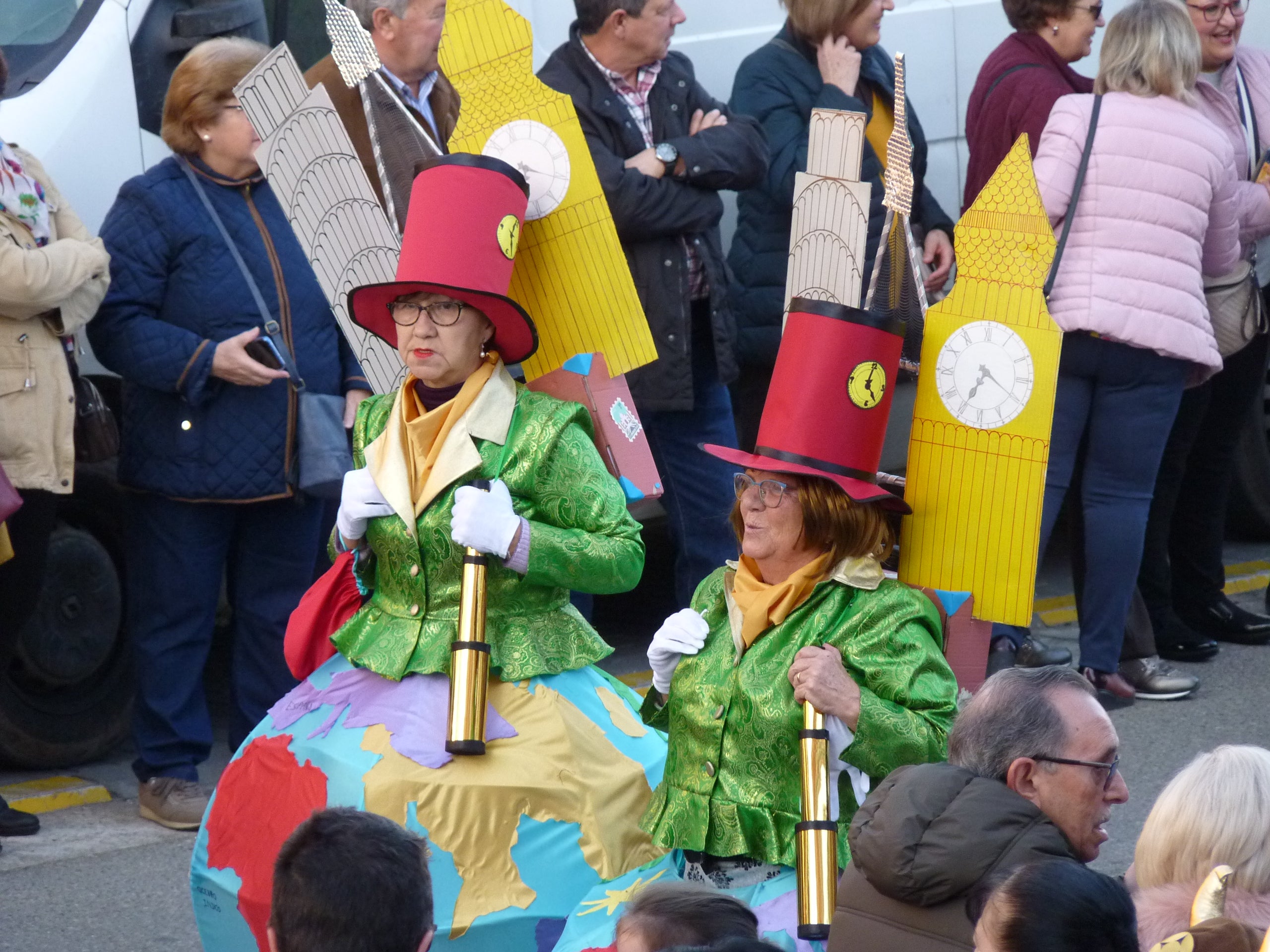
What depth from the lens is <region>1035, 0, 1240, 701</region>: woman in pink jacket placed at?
17.1 feet

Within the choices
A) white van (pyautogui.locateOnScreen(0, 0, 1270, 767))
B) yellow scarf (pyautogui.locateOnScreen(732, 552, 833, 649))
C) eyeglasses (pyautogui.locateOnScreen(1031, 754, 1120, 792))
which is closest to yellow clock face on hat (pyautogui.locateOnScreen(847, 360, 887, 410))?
yellow scarf (pyautogui.locateOnScreen(732, 552, 833, 649))

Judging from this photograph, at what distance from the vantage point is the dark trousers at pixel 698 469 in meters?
5.55

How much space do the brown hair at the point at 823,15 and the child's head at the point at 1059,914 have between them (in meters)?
3.95

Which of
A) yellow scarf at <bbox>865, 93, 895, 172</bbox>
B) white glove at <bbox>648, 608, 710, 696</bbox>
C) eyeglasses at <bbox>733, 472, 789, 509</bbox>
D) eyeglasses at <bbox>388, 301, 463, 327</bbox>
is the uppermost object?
yellow scarf at <bbox>865, 93, 895, 172</bbox>

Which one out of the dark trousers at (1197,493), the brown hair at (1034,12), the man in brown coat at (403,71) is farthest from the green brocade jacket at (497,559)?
the dark trousers at (1197,493)

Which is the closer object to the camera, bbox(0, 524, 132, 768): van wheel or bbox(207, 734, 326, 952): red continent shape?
bbox(207, 734, 326, 952): red continent shape

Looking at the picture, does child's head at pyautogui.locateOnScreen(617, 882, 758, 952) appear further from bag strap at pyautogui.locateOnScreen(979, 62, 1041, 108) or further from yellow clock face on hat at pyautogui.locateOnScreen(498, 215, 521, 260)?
bag strap at pyautogui.locateOnScreen(979, 62, 1041, 108)

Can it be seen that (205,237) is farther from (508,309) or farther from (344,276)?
(508,309)

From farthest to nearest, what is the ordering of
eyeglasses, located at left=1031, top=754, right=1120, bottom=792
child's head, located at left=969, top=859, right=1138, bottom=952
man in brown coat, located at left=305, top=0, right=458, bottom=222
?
1. man in brown coat, located at left=305, top=0, right=458, bottom=222
2. eyeglasses, located at left=1031, top=754, right=1120, bottom=792
3. child's head, located at left=969, top=859, right=1138, bottom=952

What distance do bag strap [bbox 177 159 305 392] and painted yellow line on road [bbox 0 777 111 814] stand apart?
1304mm

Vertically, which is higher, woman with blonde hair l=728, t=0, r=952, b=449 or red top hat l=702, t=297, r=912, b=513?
woman with blonde hair l=728, t=0, r=952, b=449

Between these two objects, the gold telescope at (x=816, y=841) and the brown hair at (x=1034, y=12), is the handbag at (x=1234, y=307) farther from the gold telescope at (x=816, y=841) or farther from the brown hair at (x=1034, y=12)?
the gold telescope at (x=816, y=841)

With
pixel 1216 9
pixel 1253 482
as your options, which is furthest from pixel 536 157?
pixel 1253 482

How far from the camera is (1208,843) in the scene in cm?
260
